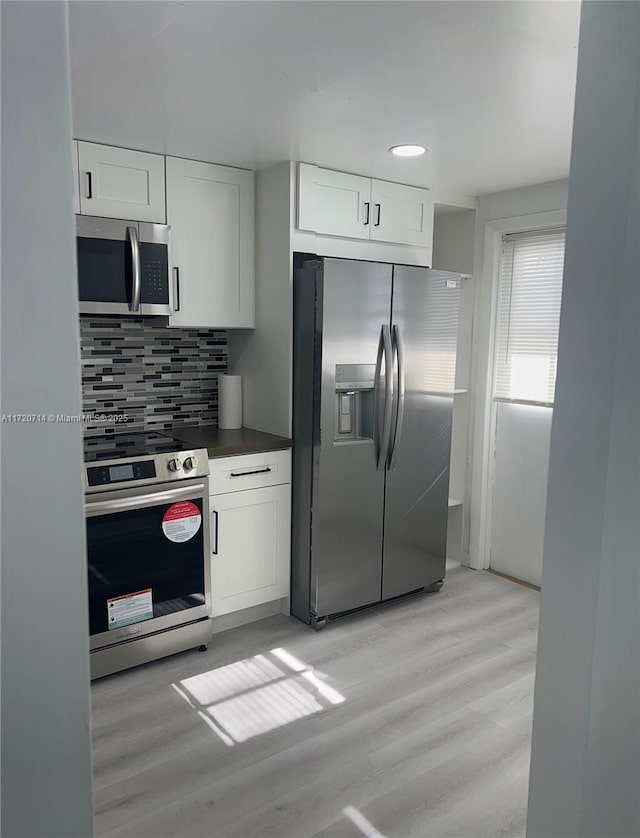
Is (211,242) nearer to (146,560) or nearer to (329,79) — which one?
(329,79)

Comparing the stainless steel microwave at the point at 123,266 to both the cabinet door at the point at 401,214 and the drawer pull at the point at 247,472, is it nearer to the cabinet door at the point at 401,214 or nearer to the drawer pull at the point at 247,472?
the drawer pull at the point at 247,472

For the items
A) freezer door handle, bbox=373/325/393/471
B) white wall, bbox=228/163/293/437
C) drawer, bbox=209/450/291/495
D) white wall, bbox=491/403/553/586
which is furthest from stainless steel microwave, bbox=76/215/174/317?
white wall, bbox=491/403/553/586

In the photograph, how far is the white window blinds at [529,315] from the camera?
3574mm

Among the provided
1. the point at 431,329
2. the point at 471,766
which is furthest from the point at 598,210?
the point at 431,329

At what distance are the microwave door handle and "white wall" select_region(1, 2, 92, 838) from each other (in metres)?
2.27

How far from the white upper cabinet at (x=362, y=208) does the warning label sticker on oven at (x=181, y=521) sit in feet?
4.71

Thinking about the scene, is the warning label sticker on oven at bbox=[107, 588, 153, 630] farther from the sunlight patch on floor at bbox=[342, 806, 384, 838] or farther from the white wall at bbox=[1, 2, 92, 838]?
the white wall at bbox=[1, 2, 92, 838]

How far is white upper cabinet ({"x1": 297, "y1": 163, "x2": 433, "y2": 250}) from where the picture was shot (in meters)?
3.13

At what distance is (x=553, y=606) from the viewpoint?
999 mm

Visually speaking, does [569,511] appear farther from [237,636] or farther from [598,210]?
[237,636]

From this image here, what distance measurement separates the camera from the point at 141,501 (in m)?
2.72

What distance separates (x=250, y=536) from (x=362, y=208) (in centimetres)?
177

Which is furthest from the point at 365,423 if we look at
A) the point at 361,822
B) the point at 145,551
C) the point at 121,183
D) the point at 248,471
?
the point at 361,822

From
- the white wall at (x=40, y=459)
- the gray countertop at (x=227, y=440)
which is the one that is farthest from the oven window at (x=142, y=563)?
the white wall at (x=40, y=459)
